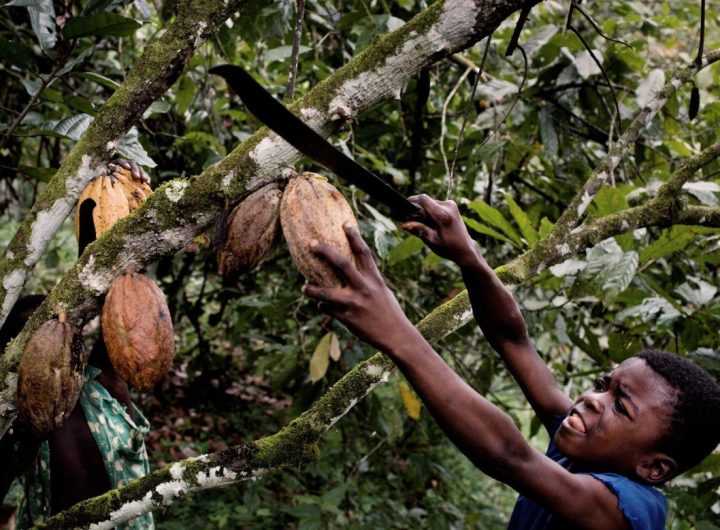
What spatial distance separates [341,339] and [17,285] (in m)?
1.56

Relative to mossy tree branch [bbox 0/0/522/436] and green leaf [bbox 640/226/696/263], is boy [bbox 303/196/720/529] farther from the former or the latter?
green leaf [bbox 640/226/696/263]

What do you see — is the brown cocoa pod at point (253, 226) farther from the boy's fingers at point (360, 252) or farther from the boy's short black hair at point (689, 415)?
the boy's short black hair at point (689, 415)

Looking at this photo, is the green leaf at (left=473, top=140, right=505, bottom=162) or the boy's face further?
the green leaf at (left=473, top=140, right=505, bottom=162)

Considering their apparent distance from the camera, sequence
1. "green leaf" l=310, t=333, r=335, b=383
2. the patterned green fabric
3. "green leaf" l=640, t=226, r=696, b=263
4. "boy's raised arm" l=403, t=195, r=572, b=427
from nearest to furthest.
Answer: "boy's raised arm" l=403, t=195, r=572, b=427 < the patterned green fabric < "green leaf" l=640, t=226, r=696, b=263 < "green leaf" l=310, t=333, r=335, b=383

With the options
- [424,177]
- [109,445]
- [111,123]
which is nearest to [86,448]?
[109,445]

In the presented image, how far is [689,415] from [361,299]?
2.68 ft

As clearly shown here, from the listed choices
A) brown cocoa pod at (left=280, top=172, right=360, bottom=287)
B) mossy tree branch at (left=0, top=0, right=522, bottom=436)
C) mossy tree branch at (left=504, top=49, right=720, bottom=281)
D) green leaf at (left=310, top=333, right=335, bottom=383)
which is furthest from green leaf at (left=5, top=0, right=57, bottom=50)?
green leaf at (left=310, top=333, right=335, bottom=383)

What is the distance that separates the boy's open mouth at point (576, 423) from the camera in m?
1.27

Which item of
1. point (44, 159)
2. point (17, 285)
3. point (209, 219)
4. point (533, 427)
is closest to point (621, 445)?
point (209, 219)

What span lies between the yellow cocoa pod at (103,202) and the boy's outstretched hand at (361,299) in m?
0.42

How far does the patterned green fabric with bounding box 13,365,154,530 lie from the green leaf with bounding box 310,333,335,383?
639mm

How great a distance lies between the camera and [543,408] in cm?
153

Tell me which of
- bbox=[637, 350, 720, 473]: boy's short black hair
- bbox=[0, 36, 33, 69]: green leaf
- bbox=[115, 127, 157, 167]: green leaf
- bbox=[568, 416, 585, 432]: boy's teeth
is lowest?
bbox=[637, 350, 720, 473]: boy's short black hair

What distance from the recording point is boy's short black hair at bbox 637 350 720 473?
47.7 inches
